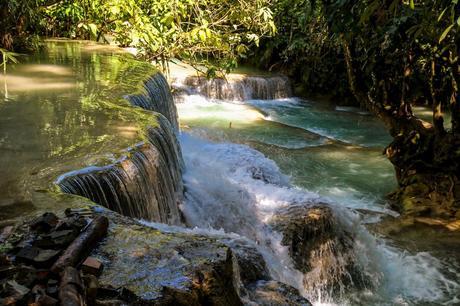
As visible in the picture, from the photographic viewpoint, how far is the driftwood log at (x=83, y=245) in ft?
8.42

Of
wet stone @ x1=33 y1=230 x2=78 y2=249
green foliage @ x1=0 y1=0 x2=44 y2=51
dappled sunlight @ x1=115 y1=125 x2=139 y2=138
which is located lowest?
wet stone @ x1=33 y1=230 x2=78 y2=249

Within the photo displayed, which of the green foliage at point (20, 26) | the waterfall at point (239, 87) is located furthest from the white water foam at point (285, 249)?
the waterfall at point (239, 87)

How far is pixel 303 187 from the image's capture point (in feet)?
28.7

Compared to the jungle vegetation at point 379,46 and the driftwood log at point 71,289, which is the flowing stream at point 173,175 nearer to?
the jungle vegetation at point 379,46

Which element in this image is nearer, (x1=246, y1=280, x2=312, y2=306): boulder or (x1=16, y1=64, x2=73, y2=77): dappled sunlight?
(x1=246, y1=280, x2=312, y2=306): boulder

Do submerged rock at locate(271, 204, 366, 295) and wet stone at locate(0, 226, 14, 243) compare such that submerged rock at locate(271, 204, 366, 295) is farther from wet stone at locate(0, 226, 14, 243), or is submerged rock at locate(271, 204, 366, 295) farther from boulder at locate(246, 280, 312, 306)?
wet stone at locate(0, 226, 14, 243)

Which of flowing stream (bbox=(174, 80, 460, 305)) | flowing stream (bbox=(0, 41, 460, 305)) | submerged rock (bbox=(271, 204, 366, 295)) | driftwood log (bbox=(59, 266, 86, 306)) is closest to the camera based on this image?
driftwood log (bbox=(59, 266, 86, 306))

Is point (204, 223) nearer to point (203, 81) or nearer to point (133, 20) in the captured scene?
point (133, 20)

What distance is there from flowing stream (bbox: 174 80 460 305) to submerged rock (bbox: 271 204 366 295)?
6 cm

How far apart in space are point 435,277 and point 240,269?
3.48 metres

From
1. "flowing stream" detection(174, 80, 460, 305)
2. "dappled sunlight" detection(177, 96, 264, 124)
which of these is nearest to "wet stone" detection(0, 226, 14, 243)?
"flowing stream" detection(174, 80, 460, 305)

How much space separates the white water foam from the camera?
5.58 metres

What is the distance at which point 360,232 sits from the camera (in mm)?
6086

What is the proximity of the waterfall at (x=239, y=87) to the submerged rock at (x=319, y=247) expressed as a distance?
353 inches
